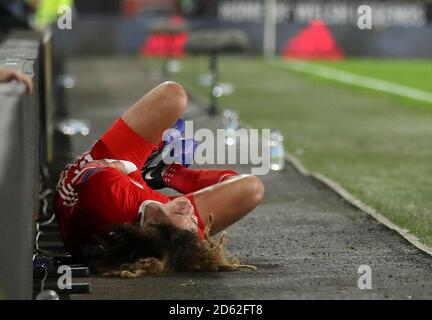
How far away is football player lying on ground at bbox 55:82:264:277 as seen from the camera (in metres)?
7.02

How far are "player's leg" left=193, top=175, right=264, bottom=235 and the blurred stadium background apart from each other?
2.99 ft

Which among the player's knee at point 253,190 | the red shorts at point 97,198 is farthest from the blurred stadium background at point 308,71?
the player's knee at point 253,190

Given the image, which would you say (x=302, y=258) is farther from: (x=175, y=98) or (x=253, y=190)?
(x=175, y=98)

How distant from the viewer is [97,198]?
713 cm

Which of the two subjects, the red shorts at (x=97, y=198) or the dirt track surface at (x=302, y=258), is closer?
the dirt track surface at (x=302, y=258)

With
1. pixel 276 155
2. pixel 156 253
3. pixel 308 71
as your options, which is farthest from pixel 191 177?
pixel 308 71

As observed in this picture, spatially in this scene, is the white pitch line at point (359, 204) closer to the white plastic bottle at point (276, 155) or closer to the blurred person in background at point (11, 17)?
the white plastic bottle at point (276, 155)

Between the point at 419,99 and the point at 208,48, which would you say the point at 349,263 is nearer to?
the point at 208,48

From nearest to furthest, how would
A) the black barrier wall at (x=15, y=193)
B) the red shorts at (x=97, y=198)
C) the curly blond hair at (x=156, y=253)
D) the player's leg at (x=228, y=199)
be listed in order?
1. the black barrier wall at (x=15, y=193)
2. the curly blond hair at (x=156, y=253)
3. the red shorts at (x=97, y=198)
4. the player's leg at (x=228, y=199)

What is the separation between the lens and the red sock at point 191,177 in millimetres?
7715

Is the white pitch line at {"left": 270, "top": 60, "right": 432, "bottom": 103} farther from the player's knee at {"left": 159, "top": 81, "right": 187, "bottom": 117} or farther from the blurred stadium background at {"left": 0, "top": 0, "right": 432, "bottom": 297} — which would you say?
the player's knee at {"left": 159, "top": 81, "right": 187, "bottom": 117}

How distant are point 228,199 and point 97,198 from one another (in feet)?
2.32

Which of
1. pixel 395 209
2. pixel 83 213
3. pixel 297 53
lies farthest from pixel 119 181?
pixel 297 53

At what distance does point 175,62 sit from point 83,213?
1006 inches
